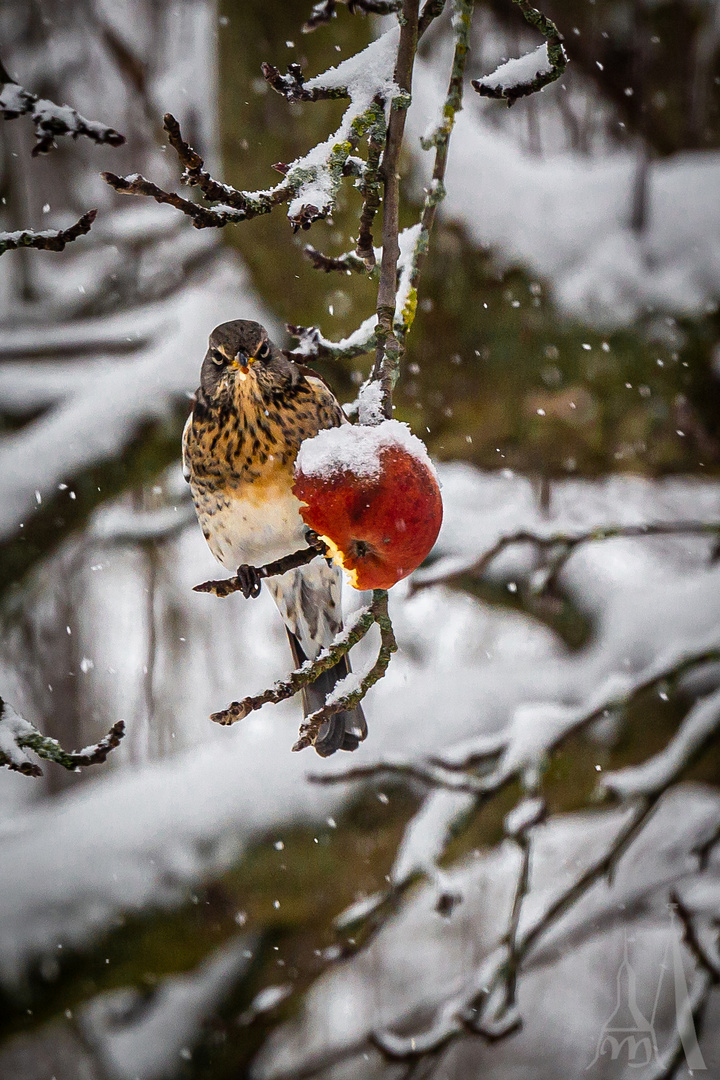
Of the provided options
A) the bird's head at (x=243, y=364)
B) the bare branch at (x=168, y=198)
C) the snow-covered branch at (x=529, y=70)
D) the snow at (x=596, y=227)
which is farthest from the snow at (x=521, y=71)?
the snow at (x=596, y=227)

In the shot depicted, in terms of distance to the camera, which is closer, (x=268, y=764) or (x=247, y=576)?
(x=247, y=576)

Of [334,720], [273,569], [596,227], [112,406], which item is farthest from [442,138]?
[112,406]

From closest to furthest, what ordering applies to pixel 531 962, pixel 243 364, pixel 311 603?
pixel 243 364 < pixel 311 603 < pixel 531 962

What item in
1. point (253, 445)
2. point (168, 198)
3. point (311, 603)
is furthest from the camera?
point (311, 603)

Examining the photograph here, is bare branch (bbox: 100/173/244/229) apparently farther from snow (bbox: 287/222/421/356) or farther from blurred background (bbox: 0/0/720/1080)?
blurred background (bbox: 0/0/720/1080)

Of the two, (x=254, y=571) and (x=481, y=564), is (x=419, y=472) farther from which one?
(x=481, y=564)

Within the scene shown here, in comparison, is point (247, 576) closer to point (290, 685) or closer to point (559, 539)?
point (290, 685)

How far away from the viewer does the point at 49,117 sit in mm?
624

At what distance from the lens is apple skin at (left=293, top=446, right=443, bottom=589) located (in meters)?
0.67

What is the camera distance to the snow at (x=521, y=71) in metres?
0.67

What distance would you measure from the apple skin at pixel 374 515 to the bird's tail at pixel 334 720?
0.22 meters

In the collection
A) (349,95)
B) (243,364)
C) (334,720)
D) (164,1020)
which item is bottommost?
(164,1020)

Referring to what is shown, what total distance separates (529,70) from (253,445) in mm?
667

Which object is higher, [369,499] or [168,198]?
[168,198]
